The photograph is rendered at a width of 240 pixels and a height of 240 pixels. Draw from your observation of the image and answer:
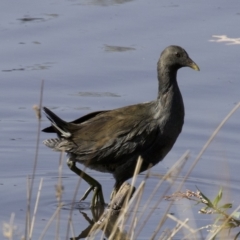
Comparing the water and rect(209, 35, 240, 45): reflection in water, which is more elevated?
rect(209, 35, 240, 45): reflection in water

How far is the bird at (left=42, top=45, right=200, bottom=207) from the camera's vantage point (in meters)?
7.17

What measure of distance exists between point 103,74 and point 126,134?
7.83 feet

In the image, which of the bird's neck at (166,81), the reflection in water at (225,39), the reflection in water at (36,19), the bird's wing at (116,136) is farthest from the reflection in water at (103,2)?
the bird's wing at (116,136)

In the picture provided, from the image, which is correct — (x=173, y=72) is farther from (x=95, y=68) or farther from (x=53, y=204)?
(x=95, y=68)

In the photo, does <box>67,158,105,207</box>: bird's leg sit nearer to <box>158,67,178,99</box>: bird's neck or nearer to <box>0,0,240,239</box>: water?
<box>0,0,240,239</box>: water

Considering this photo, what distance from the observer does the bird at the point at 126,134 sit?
717 centimetres

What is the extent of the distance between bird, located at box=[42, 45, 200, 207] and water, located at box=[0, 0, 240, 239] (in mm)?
379

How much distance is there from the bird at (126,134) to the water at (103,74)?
0.38 m

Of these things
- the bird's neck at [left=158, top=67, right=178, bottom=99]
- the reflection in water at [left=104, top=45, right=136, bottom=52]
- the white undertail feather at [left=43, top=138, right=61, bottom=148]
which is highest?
the bird's neck at [left=158, top=67, right=178, bottom=99]

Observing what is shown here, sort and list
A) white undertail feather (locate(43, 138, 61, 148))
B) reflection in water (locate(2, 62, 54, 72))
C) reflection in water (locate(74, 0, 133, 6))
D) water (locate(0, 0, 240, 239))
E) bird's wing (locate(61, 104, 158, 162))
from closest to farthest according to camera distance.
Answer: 1. bird's wing (locate(61, 104, 158, 162))
2. white undertail feather (locate(43, 138, 61, 148))
3. water (locate(0, 0, 240, 239))
4. reflection in water (locate(2, 62, 54, 72))
5. reflection in water (locate(74, 0, 133, 6))

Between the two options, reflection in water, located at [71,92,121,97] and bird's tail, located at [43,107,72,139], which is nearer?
bird's tail, located at [43,107,72,139]

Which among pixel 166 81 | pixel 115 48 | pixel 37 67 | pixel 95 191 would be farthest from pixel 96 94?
pixel 95 191

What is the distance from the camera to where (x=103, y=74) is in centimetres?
948

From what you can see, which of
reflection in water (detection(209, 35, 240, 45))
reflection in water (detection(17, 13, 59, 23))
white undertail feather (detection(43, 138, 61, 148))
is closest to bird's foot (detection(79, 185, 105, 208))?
white undertail feather (detection(43, 138, 61, 148))
